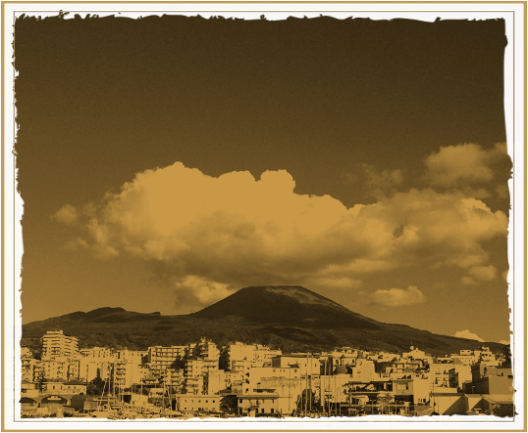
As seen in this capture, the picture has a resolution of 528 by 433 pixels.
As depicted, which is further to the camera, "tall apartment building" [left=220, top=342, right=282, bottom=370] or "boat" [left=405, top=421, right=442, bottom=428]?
"tall apartment building" [left=220, top=342, right=282, bottom=370]

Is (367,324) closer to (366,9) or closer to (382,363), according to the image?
(382,363)

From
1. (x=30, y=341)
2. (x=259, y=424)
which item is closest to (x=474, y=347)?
(x=259, y=424)

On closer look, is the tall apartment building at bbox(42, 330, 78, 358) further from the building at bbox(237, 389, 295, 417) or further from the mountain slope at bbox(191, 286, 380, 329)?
the building at bbox(237, 389, 295, 417)

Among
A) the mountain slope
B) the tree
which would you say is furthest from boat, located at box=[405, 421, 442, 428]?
the tree

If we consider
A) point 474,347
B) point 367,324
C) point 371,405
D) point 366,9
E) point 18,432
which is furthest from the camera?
point 367,324

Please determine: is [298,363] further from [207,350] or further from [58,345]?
[58,345]

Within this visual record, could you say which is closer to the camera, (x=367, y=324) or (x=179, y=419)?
(x=179, y=419)
